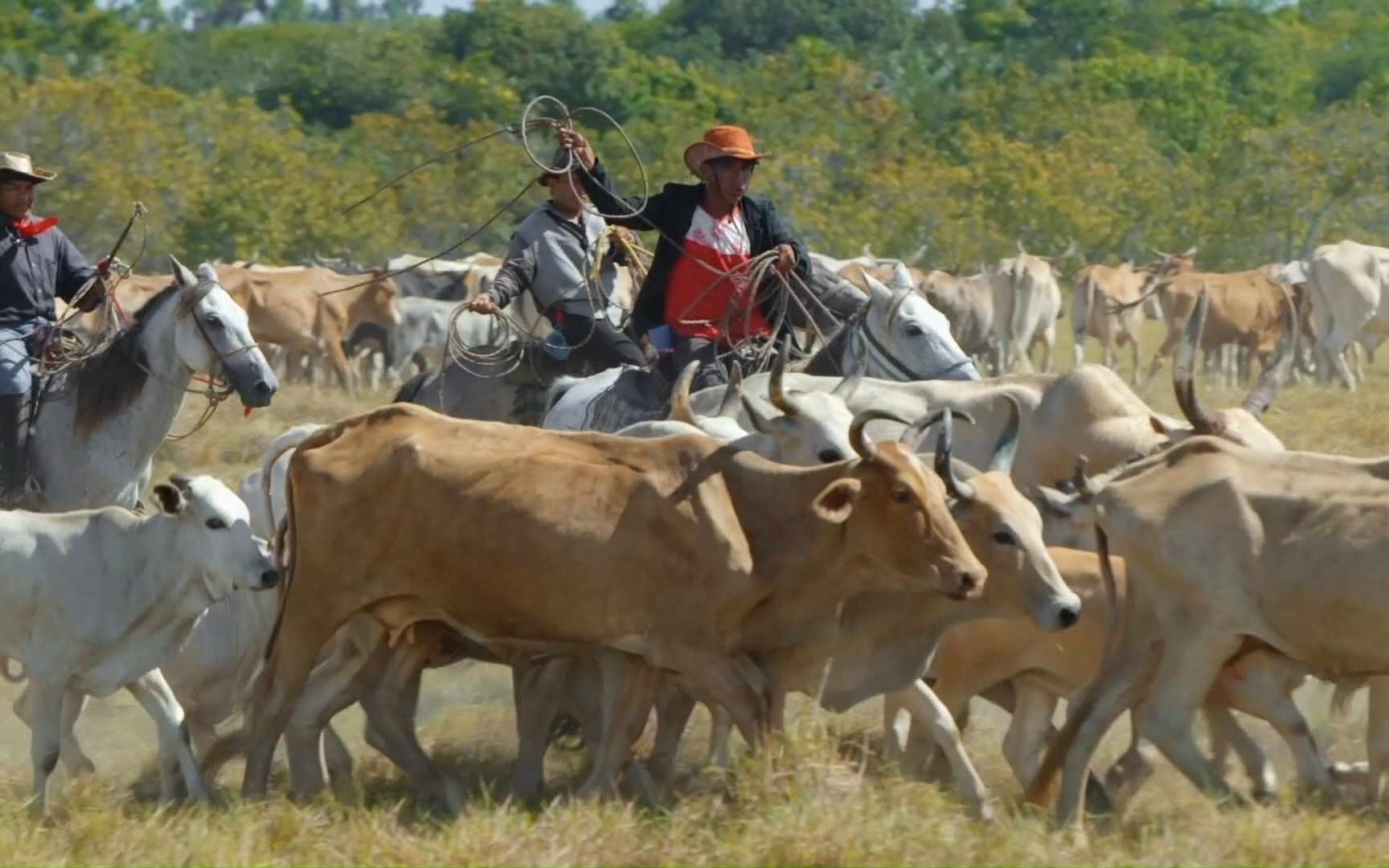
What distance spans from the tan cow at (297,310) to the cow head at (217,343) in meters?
15.2

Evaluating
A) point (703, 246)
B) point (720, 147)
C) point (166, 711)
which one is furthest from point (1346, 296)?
point (166, 711)

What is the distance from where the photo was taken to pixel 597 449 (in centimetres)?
842

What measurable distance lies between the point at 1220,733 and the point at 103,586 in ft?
12.4

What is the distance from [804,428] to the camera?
924cm

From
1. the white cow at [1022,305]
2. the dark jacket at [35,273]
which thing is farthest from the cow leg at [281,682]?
the white cow at [1022,305]

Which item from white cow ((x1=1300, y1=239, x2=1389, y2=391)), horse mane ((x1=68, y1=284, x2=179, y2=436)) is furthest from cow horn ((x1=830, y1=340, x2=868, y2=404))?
white cow ((x1=1300, y1=239, x2=1389, y2=391))

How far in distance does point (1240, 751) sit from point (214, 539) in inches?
137

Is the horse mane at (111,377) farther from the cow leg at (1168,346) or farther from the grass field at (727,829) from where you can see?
the cow leg at (1168,346)

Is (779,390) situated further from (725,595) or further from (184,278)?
(184,278)

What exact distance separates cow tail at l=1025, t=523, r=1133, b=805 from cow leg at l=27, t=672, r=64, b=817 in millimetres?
3152

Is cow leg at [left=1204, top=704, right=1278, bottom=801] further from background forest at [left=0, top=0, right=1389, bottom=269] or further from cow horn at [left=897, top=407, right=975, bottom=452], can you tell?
background forest at [left=0, top=0, right=1389, bottom=269]

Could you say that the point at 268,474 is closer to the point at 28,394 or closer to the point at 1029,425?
the point at 28,394

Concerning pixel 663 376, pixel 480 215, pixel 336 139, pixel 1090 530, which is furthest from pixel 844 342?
pixel 336 139

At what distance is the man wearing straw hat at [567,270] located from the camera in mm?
11773
